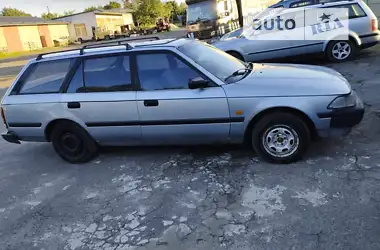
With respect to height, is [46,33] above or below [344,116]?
above

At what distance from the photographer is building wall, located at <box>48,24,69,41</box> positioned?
48125mm

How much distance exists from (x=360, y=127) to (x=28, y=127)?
464 centimetres

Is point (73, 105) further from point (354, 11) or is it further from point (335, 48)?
point (354, 11)

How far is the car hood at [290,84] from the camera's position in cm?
369

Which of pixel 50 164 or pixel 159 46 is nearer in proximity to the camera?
pixel 159 46

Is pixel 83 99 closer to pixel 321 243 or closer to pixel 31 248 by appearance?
pixel 31 248

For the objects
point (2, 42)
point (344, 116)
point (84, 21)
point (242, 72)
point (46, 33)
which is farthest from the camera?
point (84, 21)

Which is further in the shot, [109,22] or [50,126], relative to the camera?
[109,22]

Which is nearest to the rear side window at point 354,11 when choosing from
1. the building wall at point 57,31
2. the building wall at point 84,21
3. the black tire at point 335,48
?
the black tire at point 335,48

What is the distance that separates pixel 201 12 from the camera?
15.4 meters

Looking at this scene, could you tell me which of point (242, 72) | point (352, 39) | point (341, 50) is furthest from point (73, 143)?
point (352, 39)

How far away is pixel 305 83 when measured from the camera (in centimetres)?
376

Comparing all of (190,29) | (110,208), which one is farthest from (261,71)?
(190,29)

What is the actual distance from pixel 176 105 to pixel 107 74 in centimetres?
106
